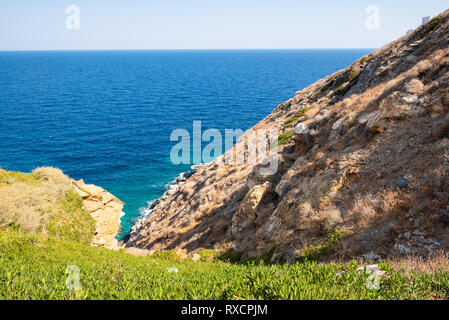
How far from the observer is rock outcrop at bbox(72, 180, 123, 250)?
27.4 metres

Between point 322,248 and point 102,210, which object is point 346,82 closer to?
point 322,248

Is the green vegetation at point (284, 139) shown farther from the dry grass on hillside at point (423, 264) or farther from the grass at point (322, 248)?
the dry grass on hillside at point (423, 264)

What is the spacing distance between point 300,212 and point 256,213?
4.54 m

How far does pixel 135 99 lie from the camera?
103 m

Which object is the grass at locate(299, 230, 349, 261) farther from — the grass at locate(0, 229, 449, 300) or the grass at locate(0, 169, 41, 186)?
the grass at locate(0, 169, 41, 186)

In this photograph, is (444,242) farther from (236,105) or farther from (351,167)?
(236,105)

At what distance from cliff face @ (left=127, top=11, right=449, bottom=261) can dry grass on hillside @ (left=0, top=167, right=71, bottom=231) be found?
8.99m

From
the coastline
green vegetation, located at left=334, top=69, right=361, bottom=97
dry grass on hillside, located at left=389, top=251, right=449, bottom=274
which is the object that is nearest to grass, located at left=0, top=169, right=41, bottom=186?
the coastline

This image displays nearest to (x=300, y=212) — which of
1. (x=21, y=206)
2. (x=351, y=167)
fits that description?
(x=351, y=167)

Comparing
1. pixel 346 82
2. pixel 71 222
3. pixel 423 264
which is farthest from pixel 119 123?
pixel 423 264

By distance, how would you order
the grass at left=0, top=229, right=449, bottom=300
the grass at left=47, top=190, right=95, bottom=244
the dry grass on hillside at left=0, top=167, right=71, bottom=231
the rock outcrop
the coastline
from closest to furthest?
the grass at left=0, top=229, right=449, bottom=300
the dry grass on hillside at left=0, top=167, right=71, bottom=231
the grass at left=47, top=190, right=95, bottom=244
the rock outcrop
the coastline

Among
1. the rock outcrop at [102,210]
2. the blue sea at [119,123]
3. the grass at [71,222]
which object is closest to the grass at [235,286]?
the grass at [71,222]

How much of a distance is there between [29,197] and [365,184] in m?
20.7

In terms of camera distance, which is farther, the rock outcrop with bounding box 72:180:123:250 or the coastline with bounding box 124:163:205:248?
the coastline with bounding box 124:163:205:248
